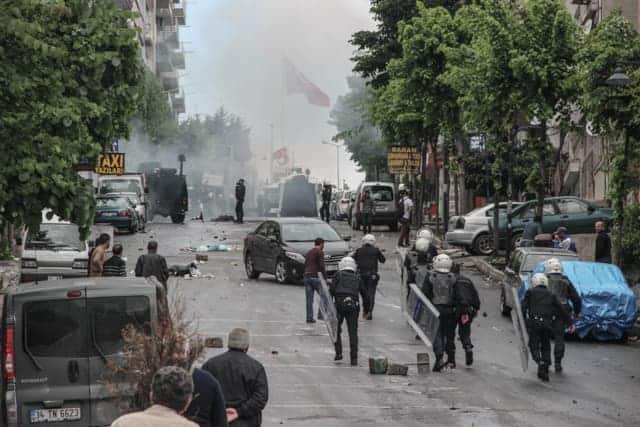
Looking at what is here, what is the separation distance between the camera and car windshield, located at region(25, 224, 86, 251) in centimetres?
2834

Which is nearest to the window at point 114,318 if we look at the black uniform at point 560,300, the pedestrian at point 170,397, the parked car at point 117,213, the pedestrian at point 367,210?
the pedestrian at point 170,397

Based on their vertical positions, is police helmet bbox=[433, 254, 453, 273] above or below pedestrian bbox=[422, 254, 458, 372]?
above

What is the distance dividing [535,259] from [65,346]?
1466 cm

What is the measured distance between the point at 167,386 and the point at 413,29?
39.3m

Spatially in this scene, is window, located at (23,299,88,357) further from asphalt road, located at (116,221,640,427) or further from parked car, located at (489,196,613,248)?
parked car, located at (489,196,613,248)

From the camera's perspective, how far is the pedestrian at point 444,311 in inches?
719

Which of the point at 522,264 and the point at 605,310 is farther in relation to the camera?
the point at 522,264

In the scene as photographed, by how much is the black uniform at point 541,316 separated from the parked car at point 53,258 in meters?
12.6

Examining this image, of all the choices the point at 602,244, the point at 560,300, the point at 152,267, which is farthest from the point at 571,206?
the point at 152,267

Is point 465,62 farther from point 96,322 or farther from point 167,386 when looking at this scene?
point 167,386

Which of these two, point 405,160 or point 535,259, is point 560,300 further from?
point 405,160

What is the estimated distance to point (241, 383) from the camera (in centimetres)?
934

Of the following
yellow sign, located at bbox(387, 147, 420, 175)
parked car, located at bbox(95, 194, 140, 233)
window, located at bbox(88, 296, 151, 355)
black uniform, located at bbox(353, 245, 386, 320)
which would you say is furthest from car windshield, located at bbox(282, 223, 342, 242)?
yellow sign, located at bbox(387, 147, 420, 175)

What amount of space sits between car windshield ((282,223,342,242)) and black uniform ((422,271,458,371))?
11884 millimetres
